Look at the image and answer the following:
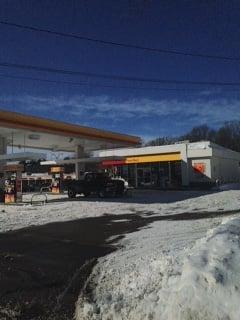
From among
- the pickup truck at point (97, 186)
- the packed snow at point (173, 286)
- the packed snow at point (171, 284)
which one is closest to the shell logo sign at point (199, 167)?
the pickup truck at point (97, 186)

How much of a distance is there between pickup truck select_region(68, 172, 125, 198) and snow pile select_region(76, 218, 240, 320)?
85.9 ft

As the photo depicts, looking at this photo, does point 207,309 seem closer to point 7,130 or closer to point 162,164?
point 7,130

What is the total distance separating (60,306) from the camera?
23.1ft

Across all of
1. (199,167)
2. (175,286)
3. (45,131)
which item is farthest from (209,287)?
(199,167)

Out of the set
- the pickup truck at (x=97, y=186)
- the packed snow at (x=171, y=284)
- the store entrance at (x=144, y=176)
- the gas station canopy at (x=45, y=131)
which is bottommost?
the packed snow at (x=171, y=284)

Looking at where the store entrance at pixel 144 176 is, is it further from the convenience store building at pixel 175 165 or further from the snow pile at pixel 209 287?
the snow pile at pixel 209 287

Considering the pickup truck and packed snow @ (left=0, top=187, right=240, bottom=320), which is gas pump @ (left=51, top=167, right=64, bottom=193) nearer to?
the pickup truck

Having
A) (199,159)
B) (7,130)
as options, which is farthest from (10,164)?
(199,159)

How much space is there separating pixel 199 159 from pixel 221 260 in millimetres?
45943

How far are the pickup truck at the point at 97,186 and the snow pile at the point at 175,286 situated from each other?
85.9 feet

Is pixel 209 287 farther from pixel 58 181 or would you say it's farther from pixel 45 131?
pixel 58 181

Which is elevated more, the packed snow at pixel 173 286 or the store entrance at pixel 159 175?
the store entrance at pixel 159 175

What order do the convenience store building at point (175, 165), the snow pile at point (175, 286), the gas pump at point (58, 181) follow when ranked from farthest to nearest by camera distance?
the convenience store building at point (175, 165)
the gas pump at point (58, 181)
the snow pile at point (175, 286)

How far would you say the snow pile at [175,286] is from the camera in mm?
5406
